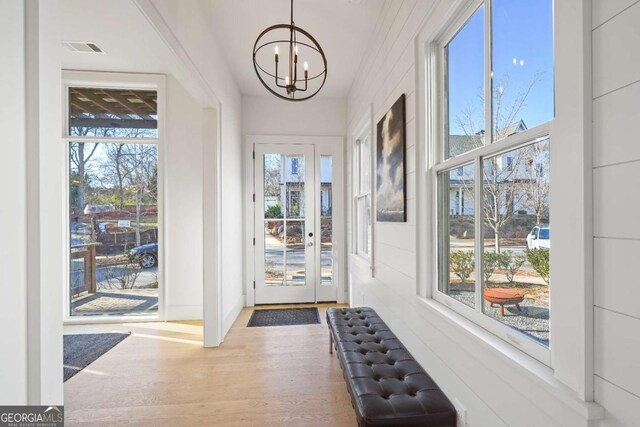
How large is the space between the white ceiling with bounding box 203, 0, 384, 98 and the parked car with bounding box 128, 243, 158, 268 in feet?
8.31

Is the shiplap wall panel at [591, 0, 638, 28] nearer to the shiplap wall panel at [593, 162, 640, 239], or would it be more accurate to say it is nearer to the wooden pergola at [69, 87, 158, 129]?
the shiplap wall panel at [593, 162, 640, 239]

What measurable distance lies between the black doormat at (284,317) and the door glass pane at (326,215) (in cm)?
57

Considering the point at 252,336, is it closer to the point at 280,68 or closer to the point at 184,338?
the point at 184,338

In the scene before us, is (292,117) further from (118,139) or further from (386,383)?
(386,383)

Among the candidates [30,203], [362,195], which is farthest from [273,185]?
[30,203]

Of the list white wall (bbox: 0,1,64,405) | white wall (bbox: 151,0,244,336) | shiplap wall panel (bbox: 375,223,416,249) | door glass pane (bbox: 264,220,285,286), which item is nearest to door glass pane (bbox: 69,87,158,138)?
white wall (bbox: 151,0,244,336)

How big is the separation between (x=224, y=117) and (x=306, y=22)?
133cm

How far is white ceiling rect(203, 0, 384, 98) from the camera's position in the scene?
94.7 inches

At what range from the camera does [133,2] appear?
1447 mm

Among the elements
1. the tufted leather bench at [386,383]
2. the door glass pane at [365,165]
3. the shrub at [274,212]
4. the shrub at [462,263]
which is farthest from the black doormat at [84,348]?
the door glass pane at [365,165]

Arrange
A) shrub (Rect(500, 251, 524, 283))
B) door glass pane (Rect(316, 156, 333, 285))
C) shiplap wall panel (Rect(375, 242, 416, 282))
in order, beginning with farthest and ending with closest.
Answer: door glass pane (Rect(316, 156, 333, 285))
shiplap wall panel (Rect(375, 242, 416, 282))
shrub (Rect(500, 251, 524, 283))

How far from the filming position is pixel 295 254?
4.23 meters

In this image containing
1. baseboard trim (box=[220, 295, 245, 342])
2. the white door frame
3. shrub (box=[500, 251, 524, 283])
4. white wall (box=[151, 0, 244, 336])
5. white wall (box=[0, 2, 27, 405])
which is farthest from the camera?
the white door frame

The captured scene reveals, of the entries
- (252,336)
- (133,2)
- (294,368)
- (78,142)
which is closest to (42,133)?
(133,2)
